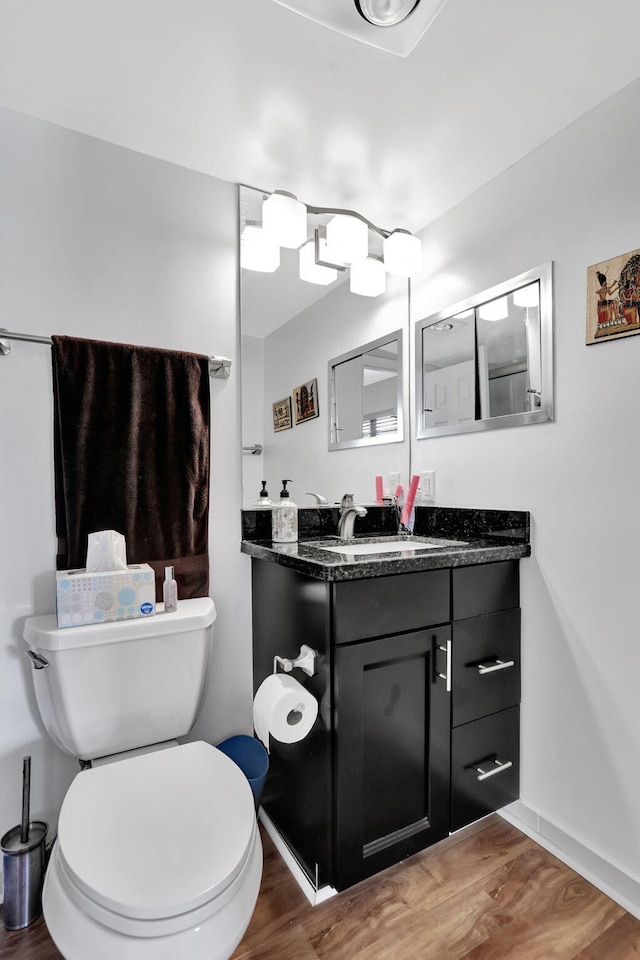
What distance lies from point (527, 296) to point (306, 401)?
2.60 ft

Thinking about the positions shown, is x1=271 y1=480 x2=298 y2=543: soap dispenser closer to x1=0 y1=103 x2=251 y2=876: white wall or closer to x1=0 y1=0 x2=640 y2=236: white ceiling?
x1=0 y1=103 x2=251 y2=876: white wall

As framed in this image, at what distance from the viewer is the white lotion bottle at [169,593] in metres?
1.33

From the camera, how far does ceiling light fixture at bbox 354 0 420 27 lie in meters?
1.00

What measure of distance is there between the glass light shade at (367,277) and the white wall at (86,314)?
0.45 metres

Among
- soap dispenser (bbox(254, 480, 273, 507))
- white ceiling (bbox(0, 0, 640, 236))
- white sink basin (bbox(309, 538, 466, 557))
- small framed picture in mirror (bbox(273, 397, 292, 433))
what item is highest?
white ceiling (bbox(0, 0, 640, 236))

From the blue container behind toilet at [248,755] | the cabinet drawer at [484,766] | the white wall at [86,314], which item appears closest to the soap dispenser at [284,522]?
the white wall at [86,314]

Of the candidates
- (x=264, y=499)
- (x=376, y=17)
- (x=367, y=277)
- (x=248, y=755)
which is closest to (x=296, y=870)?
(x=248, y=755)

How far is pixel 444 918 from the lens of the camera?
122cm

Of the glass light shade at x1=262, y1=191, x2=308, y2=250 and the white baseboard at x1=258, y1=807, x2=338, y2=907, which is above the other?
the glass light shade at x1=262, y1=191, x2=308, y2=250

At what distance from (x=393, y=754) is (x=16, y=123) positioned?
199cm

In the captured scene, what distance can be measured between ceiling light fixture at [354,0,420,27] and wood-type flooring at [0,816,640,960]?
2.09 metres

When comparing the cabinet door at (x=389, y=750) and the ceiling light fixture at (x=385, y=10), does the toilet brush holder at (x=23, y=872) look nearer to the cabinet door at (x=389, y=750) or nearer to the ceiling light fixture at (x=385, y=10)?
the cabinet door at (x=389, y=750)

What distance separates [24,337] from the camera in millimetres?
1285

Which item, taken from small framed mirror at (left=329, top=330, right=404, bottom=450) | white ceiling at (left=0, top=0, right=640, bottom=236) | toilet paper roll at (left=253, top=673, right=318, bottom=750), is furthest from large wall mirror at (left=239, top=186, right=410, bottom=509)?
toilet paper roll at (left=253, top=673, right=318, bottom=750)
